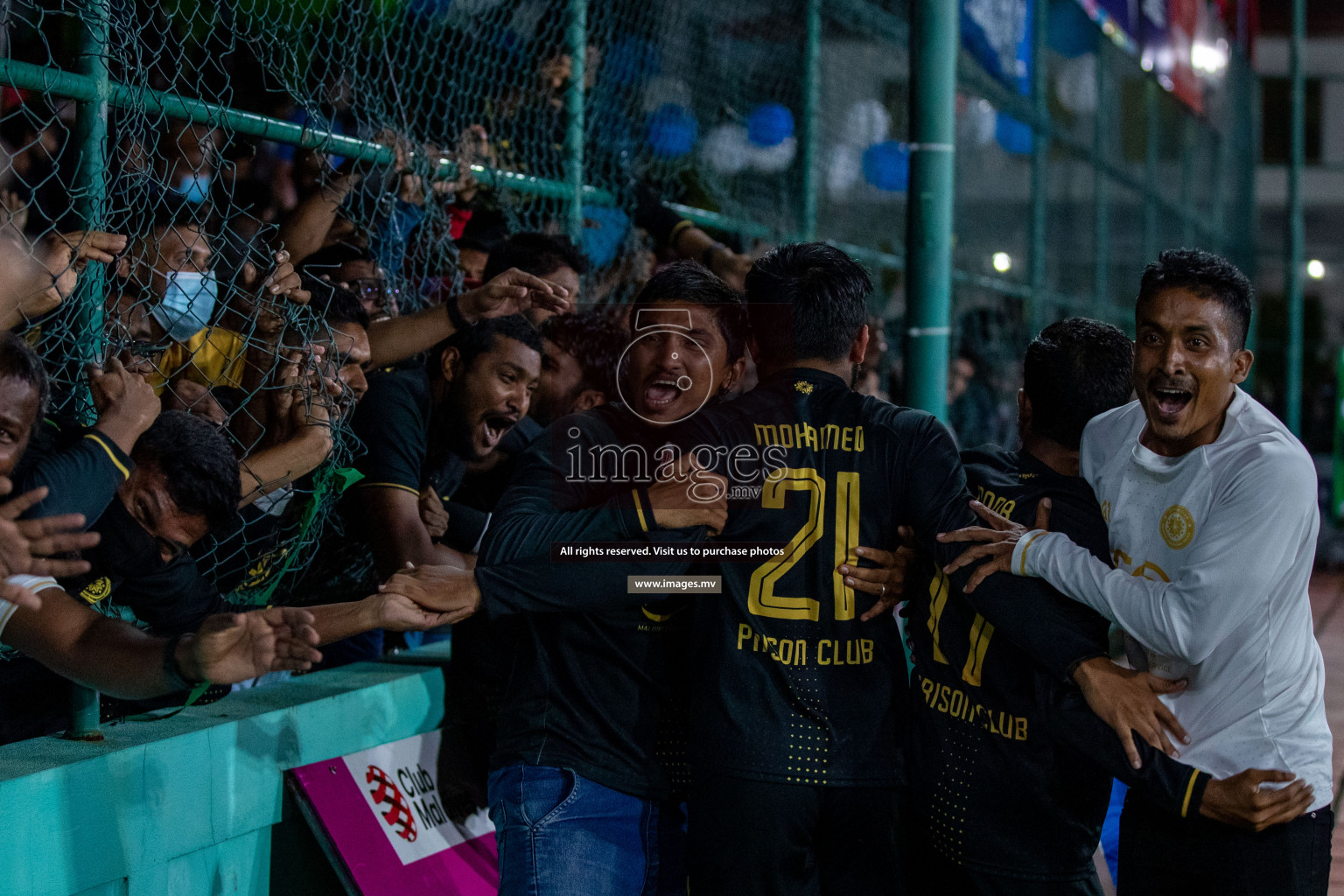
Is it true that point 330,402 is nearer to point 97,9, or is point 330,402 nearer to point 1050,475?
point 97,9

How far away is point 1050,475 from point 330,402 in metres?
1.65

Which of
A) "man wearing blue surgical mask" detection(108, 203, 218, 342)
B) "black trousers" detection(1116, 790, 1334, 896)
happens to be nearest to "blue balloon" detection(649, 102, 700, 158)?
"man wearing blue surgical mask" detection(108, 203, 218, 342)

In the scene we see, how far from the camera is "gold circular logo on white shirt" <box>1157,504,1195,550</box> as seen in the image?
228 cm

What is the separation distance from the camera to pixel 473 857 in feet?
10.7

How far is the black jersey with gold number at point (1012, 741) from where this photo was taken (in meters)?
2.42

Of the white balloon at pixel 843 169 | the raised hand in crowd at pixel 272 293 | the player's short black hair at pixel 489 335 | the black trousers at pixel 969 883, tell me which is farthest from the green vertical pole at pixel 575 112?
the white balloon at pixel 843 169

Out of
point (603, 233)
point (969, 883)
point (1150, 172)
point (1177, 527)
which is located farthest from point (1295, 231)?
point (969, 883)

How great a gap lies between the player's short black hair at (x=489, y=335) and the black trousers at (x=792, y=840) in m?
1.37

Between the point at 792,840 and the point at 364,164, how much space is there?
2284 millimetres

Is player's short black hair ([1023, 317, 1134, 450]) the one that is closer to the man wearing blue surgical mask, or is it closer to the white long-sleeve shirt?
the white long-sleeve shirt

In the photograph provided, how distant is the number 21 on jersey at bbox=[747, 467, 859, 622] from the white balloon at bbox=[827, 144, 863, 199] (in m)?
4.69

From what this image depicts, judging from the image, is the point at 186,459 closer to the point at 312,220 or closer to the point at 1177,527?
the point at 312,220

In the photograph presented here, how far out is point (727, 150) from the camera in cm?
586
